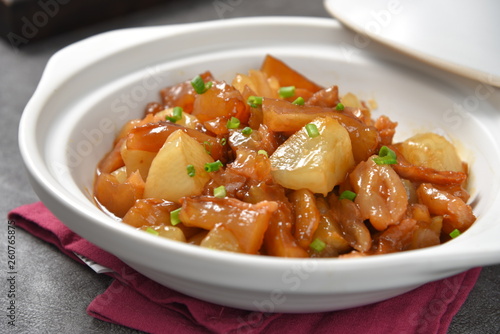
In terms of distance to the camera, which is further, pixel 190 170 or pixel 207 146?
pixel 207 146

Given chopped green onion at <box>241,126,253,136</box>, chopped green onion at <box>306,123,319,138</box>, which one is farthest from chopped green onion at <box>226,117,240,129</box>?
chopped green onion at <box>306,123,319,138</box>

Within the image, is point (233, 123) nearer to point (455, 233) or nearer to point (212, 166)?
point (212, 166)

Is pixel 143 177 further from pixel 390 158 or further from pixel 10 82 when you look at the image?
pixel 10 82

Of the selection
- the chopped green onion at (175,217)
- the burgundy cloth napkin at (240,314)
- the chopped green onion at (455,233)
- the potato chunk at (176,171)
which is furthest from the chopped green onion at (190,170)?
the chopped green onion at (455,233)

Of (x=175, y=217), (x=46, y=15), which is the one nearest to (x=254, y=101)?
(x=175, y=217)

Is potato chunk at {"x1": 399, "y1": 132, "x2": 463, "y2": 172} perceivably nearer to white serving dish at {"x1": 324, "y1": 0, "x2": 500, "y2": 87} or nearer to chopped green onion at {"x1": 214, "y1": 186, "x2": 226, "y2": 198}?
white serving dish at {"x1": 324, "y1": 0, "x2": 500, "y2": 87}

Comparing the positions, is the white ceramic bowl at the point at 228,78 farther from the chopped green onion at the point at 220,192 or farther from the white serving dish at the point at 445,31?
the chopped green onion at the point at 220,192
